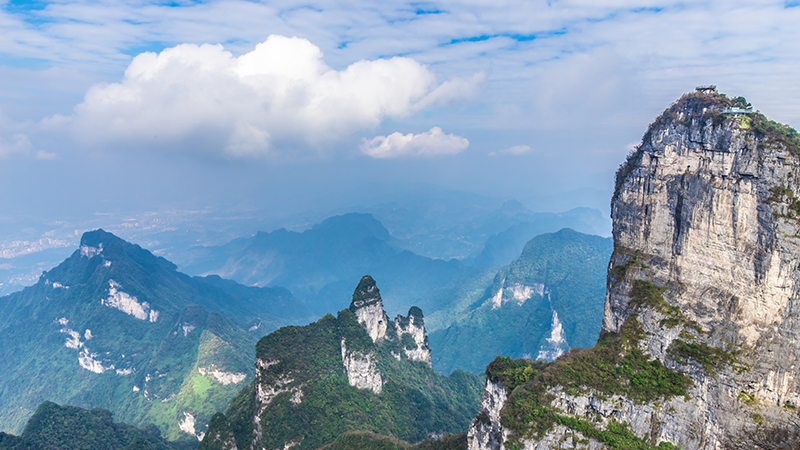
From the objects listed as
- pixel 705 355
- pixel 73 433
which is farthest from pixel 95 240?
pixel 705 355

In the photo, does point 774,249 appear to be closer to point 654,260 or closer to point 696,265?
point 696,265

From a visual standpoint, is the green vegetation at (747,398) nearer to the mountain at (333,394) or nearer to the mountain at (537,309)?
the mountain at (333,394)

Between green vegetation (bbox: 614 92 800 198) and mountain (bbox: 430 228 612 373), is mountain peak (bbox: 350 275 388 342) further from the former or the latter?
mountain (bbox: 430 228 612 373)

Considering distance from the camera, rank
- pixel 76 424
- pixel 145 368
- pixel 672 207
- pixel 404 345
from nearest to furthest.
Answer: pixel 672 207 < pixel 76 424 < pixel 404 345 < pixel 145 368

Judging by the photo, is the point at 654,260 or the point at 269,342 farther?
the point at 269,342

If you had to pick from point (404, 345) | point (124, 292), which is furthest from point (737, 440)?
point (124, 292)

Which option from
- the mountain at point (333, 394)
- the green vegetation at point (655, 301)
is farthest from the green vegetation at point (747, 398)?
the mountain at point (333, 394)

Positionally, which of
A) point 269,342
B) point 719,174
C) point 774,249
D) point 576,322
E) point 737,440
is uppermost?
point 719,174
